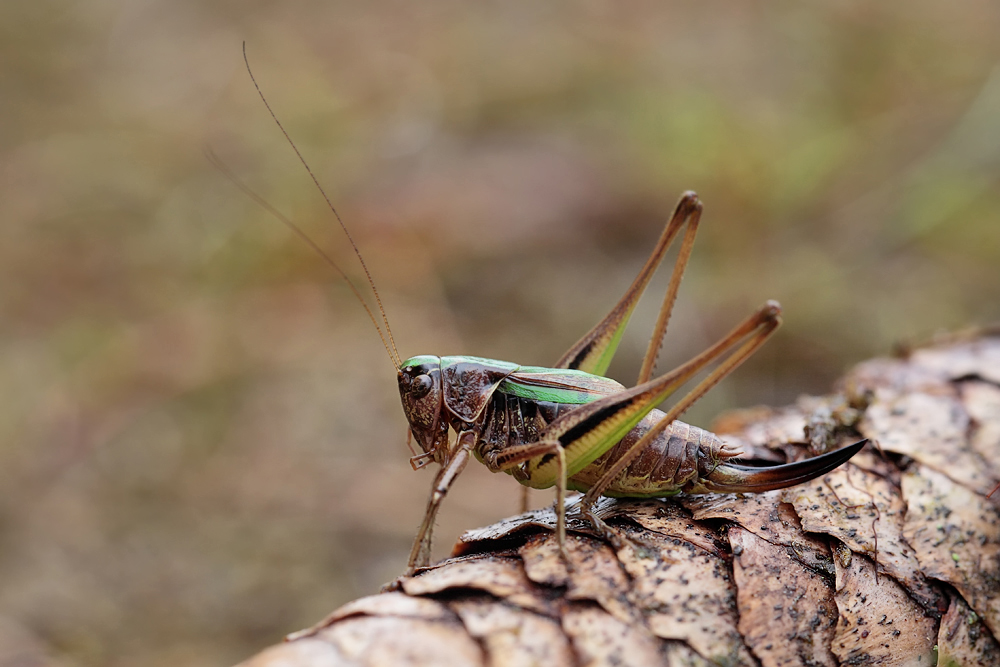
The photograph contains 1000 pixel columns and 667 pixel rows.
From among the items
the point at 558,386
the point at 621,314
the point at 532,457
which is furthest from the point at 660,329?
the point at 532,457

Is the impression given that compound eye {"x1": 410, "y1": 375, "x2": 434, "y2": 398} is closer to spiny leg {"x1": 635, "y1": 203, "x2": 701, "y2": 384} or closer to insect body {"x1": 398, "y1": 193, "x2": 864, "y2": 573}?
insect body {"x1": 398, "y1": 193, "x2": 864, "y2": 573}

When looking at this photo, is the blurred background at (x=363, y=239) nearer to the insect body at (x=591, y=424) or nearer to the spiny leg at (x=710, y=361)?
the insect body at (x=591, y=424)

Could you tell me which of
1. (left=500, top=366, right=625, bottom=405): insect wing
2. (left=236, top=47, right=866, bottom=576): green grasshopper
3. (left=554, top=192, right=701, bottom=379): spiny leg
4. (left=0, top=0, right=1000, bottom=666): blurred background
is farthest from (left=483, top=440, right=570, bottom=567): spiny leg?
(left=0, top=0, right=1000, bottom=666): blurred background

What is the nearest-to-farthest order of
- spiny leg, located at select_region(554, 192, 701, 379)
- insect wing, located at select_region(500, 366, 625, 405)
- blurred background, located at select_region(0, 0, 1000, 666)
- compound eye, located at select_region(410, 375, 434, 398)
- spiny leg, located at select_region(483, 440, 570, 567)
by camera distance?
spiny leg, located at select_region(483, 440, 570, 567)
insect wing, located at select_region(500, 366, 625, 405)
compound eye, located at select_region(410, 375, 434, 398)
spiny leg, located at select_region(554, 192, 701, 379)
blurred background, located at select_region(0, 0, 1000, 666)

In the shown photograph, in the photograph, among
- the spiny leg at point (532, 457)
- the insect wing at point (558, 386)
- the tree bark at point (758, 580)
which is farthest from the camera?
the insect wing at point (558, 386)

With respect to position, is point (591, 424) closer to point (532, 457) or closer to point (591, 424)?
point (591, 424)

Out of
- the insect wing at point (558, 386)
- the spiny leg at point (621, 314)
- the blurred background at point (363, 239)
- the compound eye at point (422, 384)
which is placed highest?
the blurred background at point (363, 239)

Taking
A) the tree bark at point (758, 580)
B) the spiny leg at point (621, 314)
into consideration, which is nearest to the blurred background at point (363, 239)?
the spiny leg at point (621, 314)
